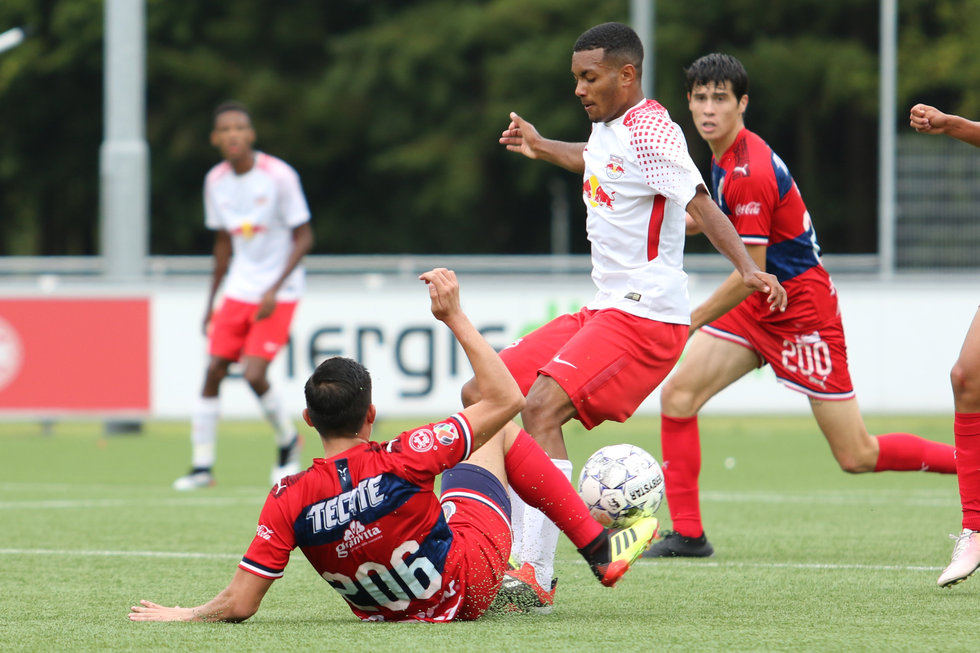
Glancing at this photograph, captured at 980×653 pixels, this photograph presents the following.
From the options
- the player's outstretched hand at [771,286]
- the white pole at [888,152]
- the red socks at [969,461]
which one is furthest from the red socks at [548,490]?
the white pole at [888,152]

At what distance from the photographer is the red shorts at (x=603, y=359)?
5.64 metres

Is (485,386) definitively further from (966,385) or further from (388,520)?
(966,385)

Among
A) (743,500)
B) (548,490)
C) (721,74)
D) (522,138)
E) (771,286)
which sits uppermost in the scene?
(721,74)

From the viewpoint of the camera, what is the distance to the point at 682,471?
7246mm

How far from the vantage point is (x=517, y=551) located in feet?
19.3

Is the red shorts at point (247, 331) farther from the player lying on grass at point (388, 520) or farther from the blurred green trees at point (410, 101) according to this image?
the blurred green trees at point (410, 101)

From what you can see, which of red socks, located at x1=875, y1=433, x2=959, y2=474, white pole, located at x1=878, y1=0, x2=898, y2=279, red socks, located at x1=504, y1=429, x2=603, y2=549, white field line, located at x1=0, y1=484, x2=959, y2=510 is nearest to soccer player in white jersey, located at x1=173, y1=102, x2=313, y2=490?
white field line, located at x1=0, y1=484, x2=959, y2=510

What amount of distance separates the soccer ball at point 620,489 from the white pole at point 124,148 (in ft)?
35.0

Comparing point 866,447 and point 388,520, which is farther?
point 866,447

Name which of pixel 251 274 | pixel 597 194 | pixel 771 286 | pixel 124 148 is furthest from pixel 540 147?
pixel 124 148

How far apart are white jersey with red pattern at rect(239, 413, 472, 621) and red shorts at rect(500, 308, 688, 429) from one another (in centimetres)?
97

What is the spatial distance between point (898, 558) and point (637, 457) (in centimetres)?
172

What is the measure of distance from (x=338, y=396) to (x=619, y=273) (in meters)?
1.55

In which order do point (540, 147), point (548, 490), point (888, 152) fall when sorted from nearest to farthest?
point (548, 490)
point (540, 147)
point (888, 152)
